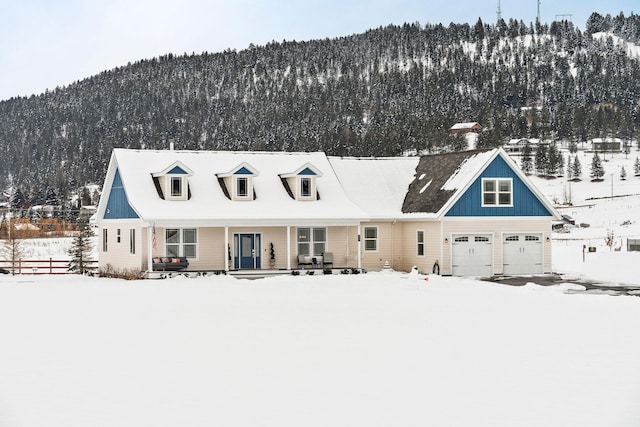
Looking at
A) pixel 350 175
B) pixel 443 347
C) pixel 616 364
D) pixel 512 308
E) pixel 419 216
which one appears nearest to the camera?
pixel 616 364

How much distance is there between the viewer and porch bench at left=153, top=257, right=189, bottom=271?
34375mm

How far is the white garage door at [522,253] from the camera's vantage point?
38.0 metres

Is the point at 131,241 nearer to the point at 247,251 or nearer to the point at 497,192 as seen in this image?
the point at 247,251

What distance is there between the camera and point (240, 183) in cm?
3800

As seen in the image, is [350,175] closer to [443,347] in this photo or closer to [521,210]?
[521,210]

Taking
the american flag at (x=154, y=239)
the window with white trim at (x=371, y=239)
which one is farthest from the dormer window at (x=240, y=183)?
the window with white trim at (x=371, y=239)

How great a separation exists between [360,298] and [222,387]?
14.4 m

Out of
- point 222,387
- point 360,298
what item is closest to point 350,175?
point 360,298

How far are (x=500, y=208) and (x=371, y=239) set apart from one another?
19.7 ft

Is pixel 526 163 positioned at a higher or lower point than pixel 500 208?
higher

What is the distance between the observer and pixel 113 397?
1264 centimetres

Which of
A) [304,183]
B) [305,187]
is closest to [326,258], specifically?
[305,187]

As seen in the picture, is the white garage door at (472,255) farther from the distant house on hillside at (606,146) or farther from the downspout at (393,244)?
the distant house on hillside at (606,146)

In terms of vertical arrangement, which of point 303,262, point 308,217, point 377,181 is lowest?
point 303,262
